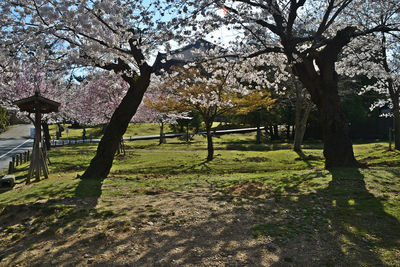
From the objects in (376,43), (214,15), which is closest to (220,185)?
(214,15)

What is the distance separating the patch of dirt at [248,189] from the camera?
6.93 meters

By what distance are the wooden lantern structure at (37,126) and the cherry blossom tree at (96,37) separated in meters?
1.84

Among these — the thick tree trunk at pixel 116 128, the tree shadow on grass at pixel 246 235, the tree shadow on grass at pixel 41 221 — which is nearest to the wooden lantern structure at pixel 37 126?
the thick tree trunk at pixel 116 128

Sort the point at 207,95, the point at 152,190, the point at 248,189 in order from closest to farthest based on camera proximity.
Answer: the point at 248,189 < the point at 152,190 < the point at 207,95

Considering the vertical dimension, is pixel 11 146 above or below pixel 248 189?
below

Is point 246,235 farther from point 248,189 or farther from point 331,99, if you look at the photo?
point 331,99

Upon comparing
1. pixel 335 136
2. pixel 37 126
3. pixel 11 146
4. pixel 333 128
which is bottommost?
pixel 11 146

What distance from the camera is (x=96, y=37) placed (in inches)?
360

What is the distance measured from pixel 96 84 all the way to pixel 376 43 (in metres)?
18.4

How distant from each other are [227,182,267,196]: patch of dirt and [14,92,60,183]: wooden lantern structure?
714 cm

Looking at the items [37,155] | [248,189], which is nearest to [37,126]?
[37,155]

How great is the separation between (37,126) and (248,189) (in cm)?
792

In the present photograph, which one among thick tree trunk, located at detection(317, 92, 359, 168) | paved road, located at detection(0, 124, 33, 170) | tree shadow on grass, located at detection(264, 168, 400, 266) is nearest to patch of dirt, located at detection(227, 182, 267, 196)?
tree shadow on grass, located at detection(264, 168, 400, 266)

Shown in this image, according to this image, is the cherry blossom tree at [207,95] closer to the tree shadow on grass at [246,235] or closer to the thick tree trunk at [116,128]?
the thick tree trunk at [116,128]
